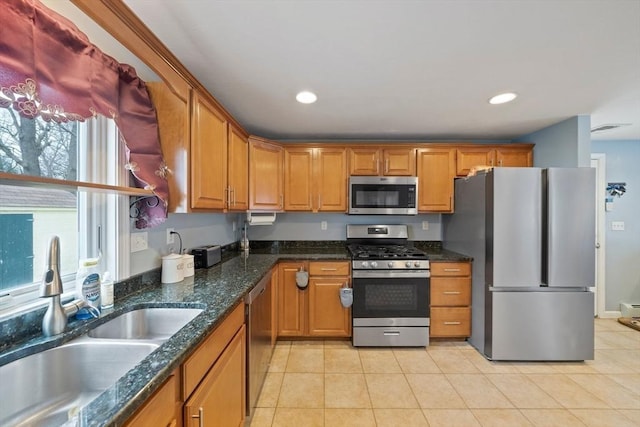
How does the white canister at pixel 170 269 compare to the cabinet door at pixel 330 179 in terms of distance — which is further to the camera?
the cabinet door at pixel 330 179

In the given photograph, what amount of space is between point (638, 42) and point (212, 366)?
2.88m

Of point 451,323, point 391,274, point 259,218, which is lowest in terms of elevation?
point 451,323

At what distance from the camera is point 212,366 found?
3.78 feet

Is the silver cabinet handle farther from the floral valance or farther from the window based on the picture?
the floral valance

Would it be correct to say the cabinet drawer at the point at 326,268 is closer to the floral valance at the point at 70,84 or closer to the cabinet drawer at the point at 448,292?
the cabinet drawer at the point at 448,292

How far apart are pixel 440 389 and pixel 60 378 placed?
2336mm

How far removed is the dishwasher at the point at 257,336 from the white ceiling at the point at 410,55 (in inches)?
60.8

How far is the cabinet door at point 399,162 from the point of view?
10.1 feet

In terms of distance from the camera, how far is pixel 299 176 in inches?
121

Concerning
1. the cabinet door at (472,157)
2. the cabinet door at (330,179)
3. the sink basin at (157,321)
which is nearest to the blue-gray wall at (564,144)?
the cabinet door at (472,157)

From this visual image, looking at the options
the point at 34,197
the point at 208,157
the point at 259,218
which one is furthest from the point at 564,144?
the point at 34,197

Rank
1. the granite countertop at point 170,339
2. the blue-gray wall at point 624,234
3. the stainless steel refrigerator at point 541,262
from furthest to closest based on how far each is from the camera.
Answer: the blue-gray wall at point 624,234
the stainless steel refrigerator at point 541,262
the granite countertop at point 170,339

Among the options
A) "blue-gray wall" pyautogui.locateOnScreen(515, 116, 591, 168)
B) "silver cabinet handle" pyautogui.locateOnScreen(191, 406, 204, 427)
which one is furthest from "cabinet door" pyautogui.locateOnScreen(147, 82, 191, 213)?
"blue-gray wall" pyautogui.locateOnScreen(515, 116, 591, 168)

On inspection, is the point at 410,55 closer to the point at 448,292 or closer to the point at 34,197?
the point at 34,197
